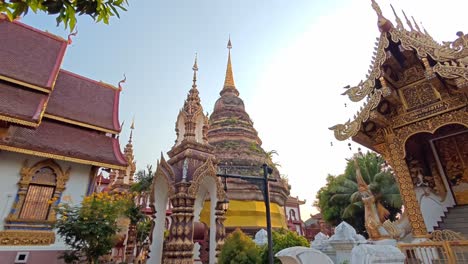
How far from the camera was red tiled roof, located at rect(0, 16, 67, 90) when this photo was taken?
9086mm

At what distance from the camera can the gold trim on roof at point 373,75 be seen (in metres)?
6.34

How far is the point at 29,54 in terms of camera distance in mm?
10000

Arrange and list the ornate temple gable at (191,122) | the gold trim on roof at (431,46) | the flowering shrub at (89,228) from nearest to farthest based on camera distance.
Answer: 1. the gold trim on roof at (431,46)
2. the flowering shrub at (89,228)
3. the ornate temple gable at (191,122)

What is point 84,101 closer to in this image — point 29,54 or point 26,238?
point 29,54

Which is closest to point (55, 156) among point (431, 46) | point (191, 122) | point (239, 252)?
point (191, 122)

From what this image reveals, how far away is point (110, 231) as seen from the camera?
7.33 metres

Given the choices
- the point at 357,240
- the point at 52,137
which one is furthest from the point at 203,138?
the point at 357,240

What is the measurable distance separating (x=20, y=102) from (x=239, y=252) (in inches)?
331

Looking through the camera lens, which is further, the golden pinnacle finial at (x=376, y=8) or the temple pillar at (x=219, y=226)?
the temple pillar at (x=219, y=226)

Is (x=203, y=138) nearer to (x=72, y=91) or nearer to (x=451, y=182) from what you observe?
(x=72, y=91)

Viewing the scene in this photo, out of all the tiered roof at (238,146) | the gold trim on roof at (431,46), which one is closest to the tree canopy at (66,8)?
the gold trim on roof at (431,46)

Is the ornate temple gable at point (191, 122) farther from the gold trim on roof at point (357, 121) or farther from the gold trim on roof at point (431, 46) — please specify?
the gold trim on roof at point (431, 46)

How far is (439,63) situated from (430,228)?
384cm

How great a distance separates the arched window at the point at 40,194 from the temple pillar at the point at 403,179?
10130mm
